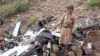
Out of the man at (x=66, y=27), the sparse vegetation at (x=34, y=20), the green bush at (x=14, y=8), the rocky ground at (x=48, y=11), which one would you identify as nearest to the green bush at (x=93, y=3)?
the rocky ground at (x=48, y=11)

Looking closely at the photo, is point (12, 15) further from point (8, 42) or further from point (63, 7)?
point (8, 42)

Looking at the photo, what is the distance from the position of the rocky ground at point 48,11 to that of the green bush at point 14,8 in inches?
7.0

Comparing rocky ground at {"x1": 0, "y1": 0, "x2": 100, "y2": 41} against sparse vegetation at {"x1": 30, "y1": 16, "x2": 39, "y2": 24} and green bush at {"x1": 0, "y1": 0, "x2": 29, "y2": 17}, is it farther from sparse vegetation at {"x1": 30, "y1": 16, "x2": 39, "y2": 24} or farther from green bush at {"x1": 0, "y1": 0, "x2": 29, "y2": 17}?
sparse vegetation at {"x1": 30, "y1": 16, "x2": 39, "y2": 24}

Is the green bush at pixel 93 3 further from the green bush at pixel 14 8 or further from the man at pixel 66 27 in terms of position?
the man at pixel 66 27

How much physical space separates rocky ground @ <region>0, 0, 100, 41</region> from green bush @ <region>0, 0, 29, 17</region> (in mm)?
177

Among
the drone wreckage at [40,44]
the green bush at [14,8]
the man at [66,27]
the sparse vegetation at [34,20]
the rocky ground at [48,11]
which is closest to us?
the man at [66,27]

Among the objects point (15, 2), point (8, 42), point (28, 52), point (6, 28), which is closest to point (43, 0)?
point (15, 2)

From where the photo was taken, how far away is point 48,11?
46.4 ft

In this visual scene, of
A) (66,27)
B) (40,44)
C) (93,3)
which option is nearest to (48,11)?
(93,3)

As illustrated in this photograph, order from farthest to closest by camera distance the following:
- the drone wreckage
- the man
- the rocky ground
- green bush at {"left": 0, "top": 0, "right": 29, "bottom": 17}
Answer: green bush at {"left": 0, "top": 0, "right": 29, "bottom": 17}
the rocky ground
the drone wreckage
the man

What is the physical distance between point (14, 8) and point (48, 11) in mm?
1437

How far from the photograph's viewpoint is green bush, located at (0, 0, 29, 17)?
14.6 meters

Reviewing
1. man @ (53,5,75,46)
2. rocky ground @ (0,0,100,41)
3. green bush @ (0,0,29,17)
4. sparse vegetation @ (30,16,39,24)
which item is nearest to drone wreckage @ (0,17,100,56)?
man @ (53,5,75,46)

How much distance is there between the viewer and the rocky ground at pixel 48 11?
13125mm
